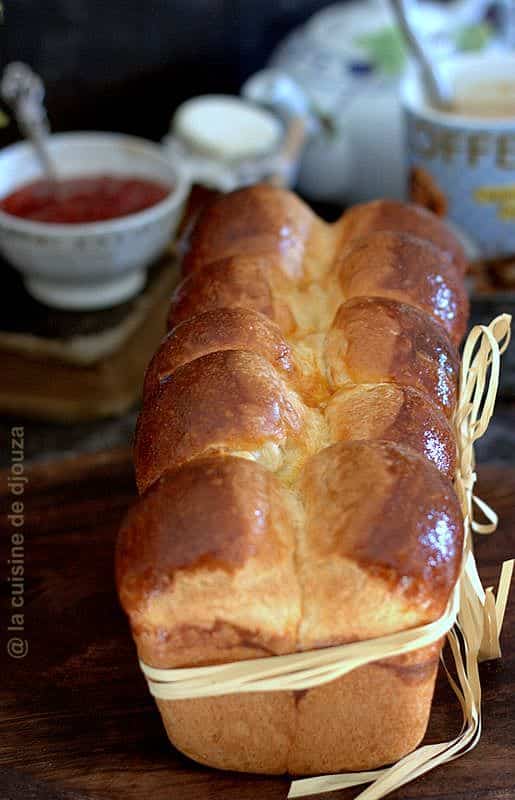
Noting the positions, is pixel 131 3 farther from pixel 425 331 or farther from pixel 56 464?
pixel 425 331

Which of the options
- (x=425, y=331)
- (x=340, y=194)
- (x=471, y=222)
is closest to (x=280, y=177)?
(x=340, y=194)

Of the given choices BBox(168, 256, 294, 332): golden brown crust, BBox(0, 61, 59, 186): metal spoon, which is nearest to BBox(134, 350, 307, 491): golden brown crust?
BBox(168, 256, 294, 332): golden brown crust

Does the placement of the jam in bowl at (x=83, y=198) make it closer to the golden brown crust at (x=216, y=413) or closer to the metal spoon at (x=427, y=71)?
the metal spoon at (x=427, y=71)

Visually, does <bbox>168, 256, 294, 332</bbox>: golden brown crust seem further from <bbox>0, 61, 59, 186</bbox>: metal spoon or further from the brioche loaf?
<bbox>0, 61, 59, 186</bbox>: metal spoon

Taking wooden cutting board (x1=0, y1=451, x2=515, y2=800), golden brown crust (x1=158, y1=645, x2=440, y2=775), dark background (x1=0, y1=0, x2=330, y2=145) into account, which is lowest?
wooden cutting board (x1=0, y1=451, x2=515, y2=800)

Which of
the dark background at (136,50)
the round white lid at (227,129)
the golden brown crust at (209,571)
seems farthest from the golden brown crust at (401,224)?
the dark background at (136,50)
